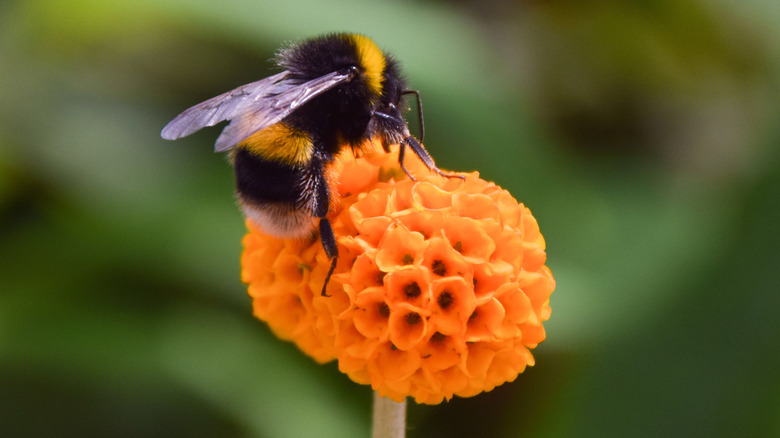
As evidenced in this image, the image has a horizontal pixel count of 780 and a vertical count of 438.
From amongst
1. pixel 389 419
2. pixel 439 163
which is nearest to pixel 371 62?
pixel 389 419

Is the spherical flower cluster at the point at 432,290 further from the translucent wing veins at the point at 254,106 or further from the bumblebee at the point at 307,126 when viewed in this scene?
the translucent wing veins at the point at 254,106

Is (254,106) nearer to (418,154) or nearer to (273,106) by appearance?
(273,106)

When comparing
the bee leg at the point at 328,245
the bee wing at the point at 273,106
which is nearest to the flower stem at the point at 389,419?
the bee leg at the point at 328,245

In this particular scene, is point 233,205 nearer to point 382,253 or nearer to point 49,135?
point 49,135

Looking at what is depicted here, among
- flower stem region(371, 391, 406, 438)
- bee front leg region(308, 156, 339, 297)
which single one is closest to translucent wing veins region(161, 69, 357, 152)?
bee front leg region(308, 156, 339, 297)

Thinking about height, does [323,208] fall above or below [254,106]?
below

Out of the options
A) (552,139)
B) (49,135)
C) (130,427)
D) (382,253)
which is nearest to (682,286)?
(552,139)
